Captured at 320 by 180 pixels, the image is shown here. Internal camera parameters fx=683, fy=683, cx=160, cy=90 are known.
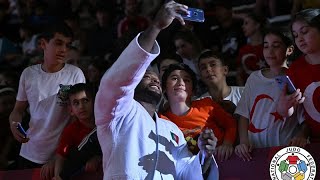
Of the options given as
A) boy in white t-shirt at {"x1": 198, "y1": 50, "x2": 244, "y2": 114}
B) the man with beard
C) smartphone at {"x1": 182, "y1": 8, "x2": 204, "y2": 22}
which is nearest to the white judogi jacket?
the man with beard

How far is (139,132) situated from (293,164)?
1.10 metres

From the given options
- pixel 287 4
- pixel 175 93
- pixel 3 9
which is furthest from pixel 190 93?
pixel 3 9

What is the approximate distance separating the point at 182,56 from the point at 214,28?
53.0 inches

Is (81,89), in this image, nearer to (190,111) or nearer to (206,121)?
(190,111)

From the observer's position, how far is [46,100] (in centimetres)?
479

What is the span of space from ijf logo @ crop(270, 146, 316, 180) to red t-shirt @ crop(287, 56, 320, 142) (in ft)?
0.47

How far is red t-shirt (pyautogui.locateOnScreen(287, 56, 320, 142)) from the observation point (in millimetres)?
3801

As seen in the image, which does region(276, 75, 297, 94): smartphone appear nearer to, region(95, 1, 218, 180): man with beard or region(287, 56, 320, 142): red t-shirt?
region(287, 56, 320, 142): red t-shirt

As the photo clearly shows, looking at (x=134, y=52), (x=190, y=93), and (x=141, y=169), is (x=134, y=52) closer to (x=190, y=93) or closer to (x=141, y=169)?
(x=141, y=169)

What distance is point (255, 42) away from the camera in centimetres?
612

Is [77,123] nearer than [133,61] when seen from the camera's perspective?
No

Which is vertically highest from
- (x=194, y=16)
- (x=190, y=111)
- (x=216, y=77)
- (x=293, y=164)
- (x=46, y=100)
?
(x=194, y=16)

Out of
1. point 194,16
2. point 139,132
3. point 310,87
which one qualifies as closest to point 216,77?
point 310,87

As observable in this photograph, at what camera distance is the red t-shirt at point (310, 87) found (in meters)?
3.80
